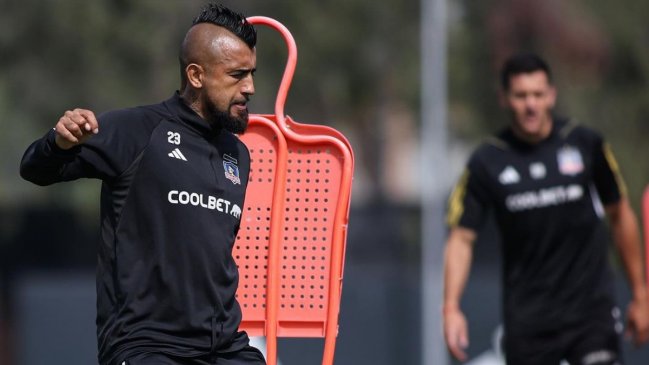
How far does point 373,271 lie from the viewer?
14.0 metres

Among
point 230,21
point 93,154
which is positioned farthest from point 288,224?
point 93,154

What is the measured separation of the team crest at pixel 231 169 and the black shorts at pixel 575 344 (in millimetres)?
2295

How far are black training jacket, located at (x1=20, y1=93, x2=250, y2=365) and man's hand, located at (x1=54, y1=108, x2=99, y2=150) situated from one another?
134 mm

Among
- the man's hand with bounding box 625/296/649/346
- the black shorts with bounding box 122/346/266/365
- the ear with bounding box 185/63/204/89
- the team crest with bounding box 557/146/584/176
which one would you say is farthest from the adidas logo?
the man's hand with bounding box 625/296/649/346

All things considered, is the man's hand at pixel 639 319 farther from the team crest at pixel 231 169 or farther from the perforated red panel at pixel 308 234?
the team crest at pixel 231 169

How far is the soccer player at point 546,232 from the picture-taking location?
664cm

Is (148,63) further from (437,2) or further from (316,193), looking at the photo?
(316,193)

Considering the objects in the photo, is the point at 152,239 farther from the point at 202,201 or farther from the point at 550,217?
the point at 550,217

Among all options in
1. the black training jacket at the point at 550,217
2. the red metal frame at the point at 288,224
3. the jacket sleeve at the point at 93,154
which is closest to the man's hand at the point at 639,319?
the black training jacket at the point at 550,217

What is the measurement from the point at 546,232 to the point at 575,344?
56cm

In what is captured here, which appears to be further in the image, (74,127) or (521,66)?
(521,66)

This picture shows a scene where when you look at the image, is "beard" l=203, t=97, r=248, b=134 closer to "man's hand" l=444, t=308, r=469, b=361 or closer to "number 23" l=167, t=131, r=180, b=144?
"number 23" l=167, t=131, r=180, b=144

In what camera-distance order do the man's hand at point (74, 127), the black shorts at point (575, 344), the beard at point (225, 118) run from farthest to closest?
the black shorts at point (575, 344)
the beard at point (225, 118)
the man's hand at point (74, 127)

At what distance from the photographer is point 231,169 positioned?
4.92 m
